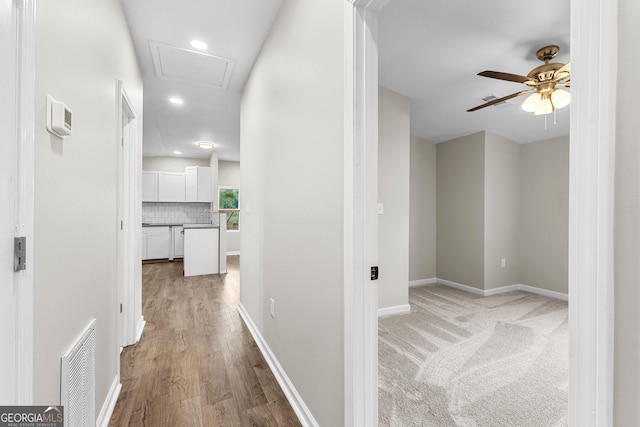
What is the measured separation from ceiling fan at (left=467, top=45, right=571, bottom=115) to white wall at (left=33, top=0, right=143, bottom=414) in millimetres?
2457

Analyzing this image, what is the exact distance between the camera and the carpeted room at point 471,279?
1811 mm

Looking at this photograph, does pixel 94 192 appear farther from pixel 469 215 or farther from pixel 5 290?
pixel 469 215

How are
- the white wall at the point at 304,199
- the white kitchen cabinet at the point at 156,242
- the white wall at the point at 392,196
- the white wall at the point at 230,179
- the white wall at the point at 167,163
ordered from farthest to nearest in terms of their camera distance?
the white wall at the point at 230,179, the white wall at the point at 167,163, the white kitchen cabinet at the point at 156,242, the white wall at the point at 392,196, the white wall at the point at 304,199

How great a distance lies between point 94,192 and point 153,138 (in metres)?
4.78

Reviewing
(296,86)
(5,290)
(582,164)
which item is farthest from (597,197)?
(296,86)


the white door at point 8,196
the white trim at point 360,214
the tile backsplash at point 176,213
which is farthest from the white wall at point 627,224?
the tile backsplash at point 176,213

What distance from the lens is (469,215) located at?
13.8 feet

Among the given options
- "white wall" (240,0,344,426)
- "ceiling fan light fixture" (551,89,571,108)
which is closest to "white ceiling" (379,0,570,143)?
"ceiling fan light fixture" (551,89,571,108)

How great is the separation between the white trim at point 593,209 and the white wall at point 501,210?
4018mm

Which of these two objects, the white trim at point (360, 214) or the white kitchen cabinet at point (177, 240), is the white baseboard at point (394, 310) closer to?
the white trim at point (360, 214)

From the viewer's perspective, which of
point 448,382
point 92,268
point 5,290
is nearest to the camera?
point 5,290

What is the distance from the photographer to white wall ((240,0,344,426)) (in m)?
1.31

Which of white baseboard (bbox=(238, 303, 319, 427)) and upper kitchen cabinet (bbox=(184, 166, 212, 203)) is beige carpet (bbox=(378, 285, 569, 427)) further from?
upper kitchen cabinet (bbox=(184, 166, 212, 203))

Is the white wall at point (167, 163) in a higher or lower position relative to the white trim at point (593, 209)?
higher
